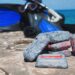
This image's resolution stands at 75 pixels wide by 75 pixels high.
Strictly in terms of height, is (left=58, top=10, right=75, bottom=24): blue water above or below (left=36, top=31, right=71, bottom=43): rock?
below

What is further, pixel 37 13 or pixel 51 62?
pixel 37 13

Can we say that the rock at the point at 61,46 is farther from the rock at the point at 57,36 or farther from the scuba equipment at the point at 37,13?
the scuba equipment at the point at 37,13

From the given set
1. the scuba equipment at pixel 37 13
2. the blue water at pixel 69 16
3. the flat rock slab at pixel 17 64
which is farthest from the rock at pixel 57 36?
the blue water at pixel 69 16

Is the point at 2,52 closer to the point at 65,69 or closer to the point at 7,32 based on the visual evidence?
the point at 65,69

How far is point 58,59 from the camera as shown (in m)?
3.27

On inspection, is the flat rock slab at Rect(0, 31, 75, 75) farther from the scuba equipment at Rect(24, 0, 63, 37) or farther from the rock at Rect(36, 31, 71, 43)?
the scuba equipment at Rect(24, 0, 63, 37)

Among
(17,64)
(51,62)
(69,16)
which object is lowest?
(69,16)

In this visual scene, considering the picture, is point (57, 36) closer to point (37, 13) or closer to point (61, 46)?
point (61, 46)

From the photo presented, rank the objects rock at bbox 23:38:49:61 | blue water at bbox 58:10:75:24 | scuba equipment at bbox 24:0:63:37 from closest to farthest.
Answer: rock at bbox 23:38:49:61
scuba equipment at bbox 24:0:63:37
blue water at bbox 58:10:75:24

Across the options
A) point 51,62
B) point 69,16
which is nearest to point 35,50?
point 51,62

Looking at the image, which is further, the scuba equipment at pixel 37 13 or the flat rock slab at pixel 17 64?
the scuba equipment at pixel 37 13

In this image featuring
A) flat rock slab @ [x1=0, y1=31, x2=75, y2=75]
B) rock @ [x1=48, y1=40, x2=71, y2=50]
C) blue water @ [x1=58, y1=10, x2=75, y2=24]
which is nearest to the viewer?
flat rock slab @ [x1=0, y1=31, x2=75, y2=75]

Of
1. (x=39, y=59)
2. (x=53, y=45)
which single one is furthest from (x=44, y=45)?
(x=39, y=59)

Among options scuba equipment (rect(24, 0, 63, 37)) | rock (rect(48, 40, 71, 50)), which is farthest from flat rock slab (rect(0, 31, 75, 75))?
scuba equipment (rect(24, 0, 63, 37))
